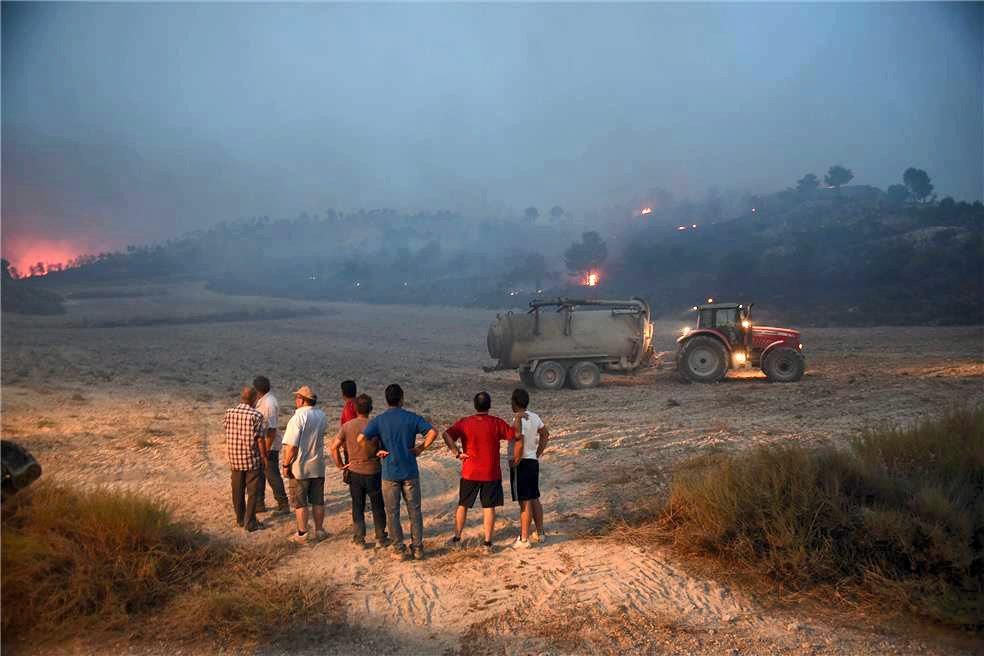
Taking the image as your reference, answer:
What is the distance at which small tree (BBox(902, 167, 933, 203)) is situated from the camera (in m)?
97.3

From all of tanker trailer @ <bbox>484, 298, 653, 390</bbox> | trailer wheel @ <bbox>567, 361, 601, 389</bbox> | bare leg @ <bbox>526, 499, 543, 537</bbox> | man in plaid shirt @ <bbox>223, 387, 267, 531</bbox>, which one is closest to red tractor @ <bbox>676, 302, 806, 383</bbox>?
tanker trailer @ <bbox>484, 298, 653, 390</bbox>

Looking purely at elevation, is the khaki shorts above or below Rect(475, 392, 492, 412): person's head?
below

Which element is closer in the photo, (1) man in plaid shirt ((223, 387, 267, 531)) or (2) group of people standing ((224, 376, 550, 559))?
(2) group of people standing ((224, 376, 550, 559))

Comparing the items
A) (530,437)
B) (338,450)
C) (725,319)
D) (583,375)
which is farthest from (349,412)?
(725,319)

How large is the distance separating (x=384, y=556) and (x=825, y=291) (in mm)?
44208

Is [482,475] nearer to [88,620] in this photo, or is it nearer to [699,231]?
[88,620]

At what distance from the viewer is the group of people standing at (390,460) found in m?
6.71

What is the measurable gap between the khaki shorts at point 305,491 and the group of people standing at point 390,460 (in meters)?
0.01

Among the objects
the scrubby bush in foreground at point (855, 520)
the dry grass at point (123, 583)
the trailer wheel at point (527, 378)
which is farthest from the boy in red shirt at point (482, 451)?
the trailer wheel at point (527, 378)

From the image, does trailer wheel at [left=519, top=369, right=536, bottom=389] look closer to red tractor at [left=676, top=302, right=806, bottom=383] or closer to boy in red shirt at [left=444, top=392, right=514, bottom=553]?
red tractor at [left=676, top=302, right=806, bottom=383]

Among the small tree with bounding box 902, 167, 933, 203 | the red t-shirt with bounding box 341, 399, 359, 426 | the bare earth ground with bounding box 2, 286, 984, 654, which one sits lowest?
the bare earth ground with bounding box 2, 286, 984, 654

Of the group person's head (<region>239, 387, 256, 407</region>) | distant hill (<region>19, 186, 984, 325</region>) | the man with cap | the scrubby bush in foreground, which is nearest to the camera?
the scrubby bush in foreground

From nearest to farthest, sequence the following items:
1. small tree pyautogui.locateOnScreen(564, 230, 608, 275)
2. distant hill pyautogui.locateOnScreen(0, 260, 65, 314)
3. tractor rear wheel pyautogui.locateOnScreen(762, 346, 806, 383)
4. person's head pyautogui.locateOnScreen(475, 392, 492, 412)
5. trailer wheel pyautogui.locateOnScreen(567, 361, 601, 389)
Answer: person's head pyautogui.locateOnScreen(475, 392, 492, 412), tractor rear wheel pyautogui.locateOnScreen(762, 346, 806, 383), trailer wheel pyautogui.locateOnScreen(567, 361, 601, 389), distant hill pyautogui.locateOnScreen(0, 260, 65, 314), small tree pyautogui.locateOnScreen(564, 230, 608, 275)

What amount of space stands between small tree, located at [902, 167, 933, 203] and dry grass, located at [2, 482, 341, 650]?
370ft
